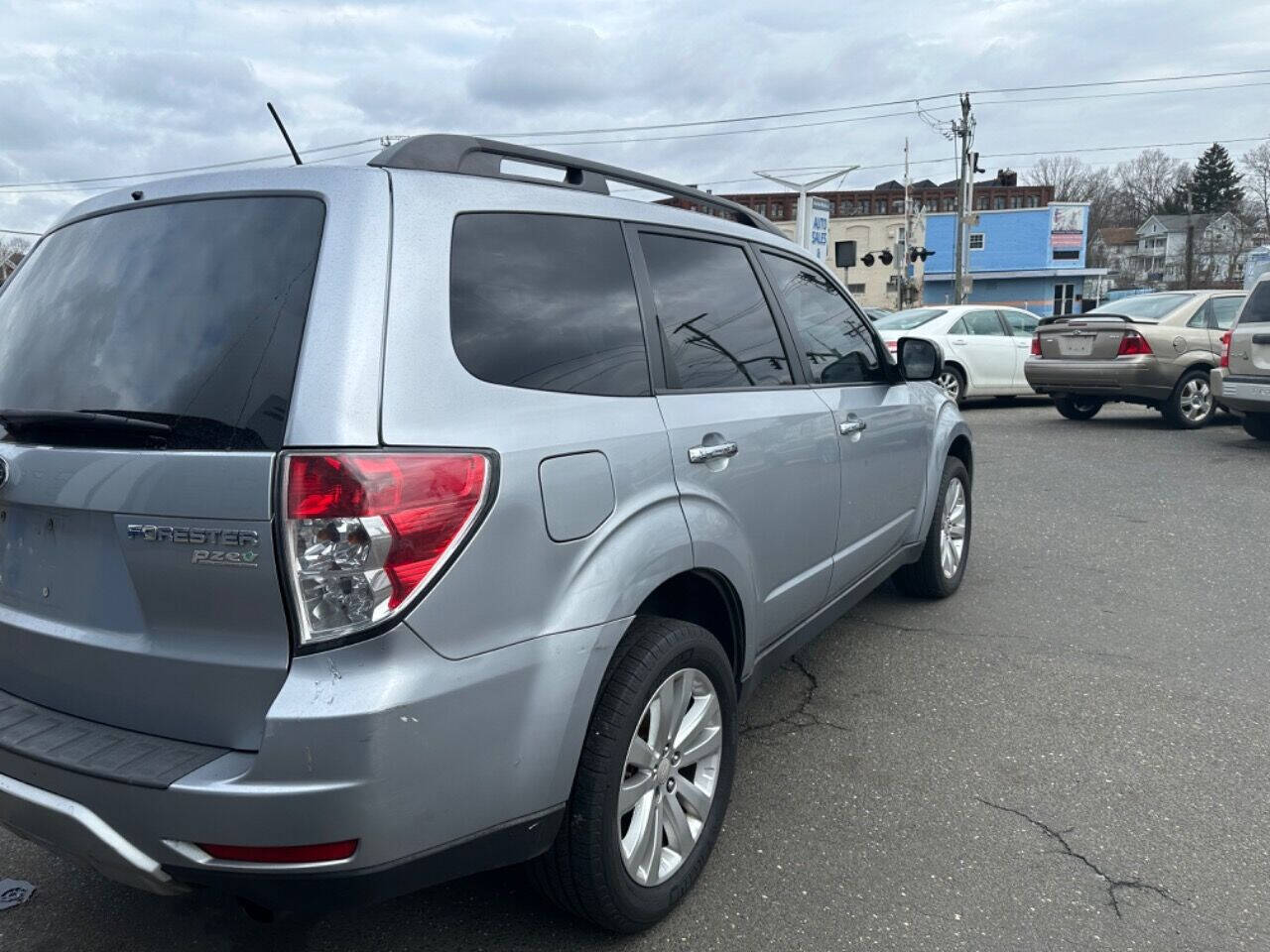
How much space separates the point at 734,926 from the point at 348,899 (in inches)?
42.4

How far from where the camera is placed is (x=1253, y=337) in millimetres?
9570

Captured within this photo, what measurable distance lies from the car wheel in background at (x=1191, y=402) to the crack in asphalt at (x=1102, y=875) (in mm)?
10136

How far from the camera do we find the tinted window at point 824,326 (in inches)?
141

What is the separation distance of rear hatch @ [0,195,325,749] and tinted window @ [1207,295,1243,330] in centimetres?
1245

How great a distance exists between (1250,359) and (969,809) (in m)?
8.48

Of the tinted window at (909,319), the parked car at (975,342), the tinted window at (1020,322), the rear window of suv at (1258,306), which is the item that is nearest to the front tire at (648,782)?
the rear window of suv at (1258,306)

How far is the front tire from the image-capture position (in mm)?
2205

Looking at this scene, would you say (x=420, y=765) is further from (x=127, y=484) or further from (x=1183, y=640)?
(x=1183, y=640)

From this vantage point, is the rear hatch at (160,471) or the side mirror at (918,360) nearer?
the rear hatch at (160,471)

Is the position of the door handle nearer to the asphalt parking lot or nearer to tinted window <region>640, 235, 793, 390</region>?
tinted window <region>640, 235, 793, 390</region>

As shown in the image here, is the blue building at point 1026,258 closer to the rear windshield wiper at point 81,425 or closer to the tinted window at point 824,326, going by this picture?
the tinted window at point 824,326

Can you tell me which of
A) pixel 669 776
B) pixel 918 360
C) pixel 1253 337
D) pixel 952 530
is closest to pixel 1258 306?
pixel 1253 337

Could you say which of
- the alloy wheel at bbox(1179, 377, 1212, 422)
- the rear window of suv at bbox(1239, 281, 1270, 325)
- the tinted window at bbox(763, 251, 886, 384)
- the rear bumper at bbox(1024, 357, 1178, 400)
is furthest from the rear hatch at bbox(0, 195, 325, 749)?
the alloy wheel at bbox(1179, 377, 1212, 422)

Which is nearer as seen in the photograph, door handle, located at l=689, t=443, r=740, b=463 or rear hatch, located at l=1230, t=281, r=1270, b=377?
door handle, located at l=689, t=443, r=740, b=463
